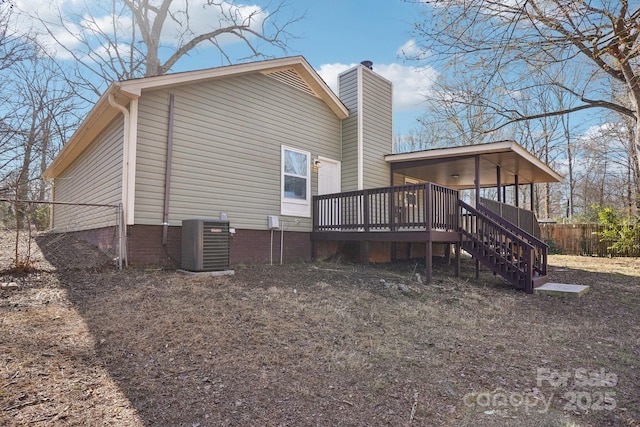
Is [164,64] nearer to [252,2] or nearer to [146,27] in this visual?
[146,27]

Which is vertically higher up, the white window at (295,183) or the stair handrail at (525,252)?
the white window at (295,183)

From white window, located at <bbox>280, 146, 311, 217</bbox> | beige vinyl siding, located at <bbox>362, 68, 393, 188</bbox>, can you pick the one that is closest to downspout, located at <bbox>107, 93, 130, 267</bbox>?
white window, located at <bbox>280, 146, 311, 217</bbox>

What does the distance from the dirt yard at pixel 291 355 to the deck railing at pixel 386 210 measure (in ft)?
5.41

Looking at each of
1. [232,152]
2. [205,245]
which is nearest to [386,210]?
[232,152]

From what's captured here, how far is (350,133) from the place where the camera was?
1031 centimetres

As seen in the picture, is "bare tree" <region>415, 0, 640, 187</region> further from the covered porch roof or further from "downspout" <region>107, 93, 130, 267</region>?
"downspout" <region>107, 93, 130, 267</region>

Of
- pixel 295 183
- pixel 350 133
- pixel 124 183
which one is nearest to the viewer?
pixel 124 183

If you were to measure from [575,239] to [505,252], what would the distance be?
36.7 feet

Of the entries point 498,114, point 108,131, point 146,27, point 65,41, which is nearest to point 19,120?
point 108,131

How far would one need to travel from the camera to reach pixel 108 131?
7941 millimetres

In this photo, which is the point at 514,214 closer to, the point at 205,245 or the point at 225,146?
the point at 225,146

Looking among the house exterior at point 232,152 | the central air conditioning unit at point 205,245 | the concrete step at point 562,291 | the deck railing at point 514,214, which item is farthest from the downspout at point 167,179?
the concrete step at point 562,291

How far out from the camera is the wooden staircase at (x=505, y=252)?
24.8 ft

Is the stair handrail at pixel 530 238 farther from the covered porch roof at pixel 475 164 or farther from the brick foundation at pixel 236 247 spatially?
the brick foundation at pixel 236 247
